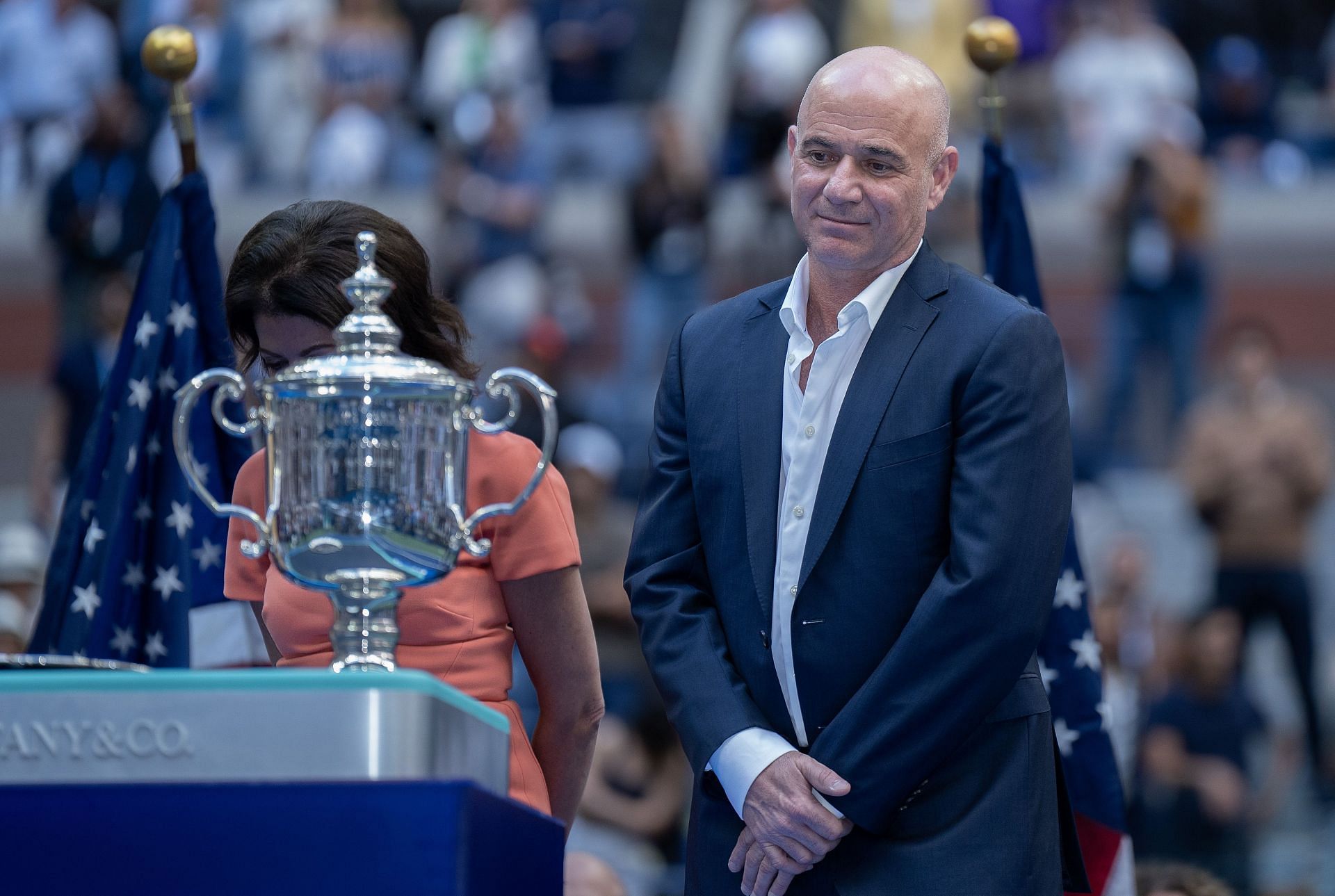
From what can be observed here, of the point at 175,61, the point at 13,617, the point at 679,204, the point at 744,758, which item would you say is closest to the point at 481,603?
the point at 744,758

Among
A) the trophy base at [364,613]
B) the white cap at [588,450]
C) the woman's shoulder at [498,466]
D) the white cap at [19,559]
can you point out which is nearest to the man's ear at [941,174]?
the woman's shoulder at [498,466]

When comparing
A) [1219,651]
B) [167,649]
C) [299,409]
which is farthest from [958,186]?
[299,409]

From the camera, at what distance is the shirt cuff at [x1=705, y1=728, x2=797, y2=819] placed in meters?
2.69

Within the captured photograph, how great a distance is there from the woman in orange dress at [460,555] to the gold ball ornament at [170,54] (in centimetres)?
114

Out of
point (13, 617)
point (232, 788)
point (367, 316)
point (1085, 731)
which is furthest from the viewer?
point (13, 617)

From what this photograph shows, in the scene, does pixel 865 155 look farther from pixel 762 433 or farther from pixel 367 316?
pixel 367 316

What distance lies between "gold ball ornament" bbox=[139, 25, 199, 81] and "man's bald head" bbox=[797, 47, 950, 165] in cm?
153

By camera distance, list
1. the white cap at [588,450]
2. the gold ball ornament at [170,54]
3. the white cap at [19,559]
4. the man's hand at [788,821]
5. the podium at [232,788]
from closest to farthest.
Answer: the podium at [232,788], the man's hand at [788,821], the gold ball ornament at [170,54], the white cap at [19,559], the white cap at [588,450]

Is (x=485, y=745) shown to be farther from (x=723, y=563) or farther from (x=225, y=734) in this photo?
(x=723, y=563)

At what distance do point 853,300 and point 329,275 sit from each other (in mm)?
711

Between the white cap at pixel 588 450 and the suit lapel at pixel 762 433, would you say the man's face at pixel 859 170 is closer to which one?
the suit lapel at pixel 762 433

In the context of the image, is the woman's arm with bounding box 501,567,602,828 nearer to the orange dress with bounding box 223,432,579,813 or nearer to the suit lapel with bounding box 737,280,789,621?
the orange dress with bounding box 223,432,579,813

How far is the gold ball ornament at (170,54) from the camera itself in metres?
3.88

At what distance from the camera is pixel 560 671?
2885 millimetres
